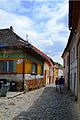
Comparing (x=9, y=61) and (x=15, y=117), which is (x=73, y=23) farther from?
(x=9, y=61)

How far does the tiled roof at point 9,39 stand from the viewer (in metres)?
12.8

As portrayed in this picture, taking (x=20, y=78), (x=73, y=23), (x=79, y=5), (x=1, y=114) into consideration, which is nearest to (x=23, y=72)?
(x=20, y=78)

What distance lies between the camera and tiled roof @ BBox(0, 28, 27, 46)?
42.1ft

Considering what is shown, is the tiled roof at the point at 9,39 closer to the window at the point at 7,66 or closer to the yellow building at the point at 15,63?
the yellow building at the point at 15,63

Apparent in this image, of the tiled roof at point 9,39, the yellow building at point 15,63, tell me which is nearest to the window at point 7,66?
the yellow building at point 15,63

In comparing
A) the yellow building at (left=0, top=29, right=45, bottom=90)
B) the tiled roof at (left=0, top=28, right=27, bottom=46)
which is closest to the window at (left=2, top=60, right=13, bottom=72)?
the yellow building at (left=0, top=29, right=45, bottom=90)

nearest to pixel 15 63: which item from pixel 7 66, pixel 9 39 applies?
pixel 7 66

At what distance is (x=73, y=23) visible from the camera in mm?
6242

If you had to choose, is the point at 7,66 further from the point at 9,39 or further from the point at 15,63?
the point at 9,39

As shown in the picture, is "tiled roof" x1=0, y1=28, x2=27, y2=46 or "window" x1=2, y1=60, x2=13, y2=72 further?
"tiled roof" x1=0, y1=28, x2=27, y2=46

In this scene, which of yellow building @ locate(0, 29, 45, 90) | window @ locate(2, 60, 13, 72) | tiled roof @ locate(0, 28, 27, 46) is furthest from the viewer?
tiled roof @ locate(0, 28, 27, 46)

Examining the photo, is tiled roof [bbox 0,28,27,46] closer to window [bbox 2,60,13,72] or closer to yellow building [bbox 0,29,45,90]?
→ yellow building [bbox 0,29,45,90]

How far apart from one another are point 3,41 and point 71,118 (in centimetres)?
979

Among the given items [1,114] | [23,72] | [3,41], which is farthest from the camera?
[3,41]
